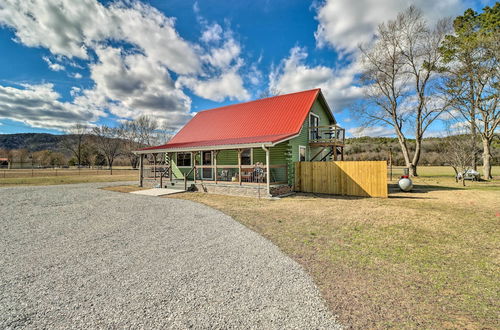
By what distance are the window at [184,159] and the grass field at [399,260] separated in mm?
11873

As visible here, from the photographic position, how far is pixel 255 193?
40.5 ft

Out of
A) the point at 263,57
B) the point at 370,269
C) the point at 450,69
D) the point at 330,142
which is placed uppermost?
the point at 263,57

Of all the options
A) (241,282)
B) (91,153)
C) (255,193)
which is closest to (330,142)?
(255,193)

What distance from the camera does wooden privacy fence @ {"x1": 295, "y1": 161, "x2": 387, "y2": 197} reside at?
1205cm

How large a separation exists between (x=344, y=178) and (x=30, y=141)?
171575 mm

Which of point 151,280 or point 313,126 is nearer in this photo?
point 151,280

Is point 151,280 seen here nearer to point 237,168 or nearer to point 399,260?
point 399,260

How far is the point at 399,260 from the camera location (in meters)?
4.19

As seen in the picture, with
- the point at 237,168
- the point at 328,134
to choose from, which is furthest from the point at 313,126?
the point at 237,168

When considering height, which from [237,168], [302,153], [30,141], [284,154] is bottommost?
[237,168]

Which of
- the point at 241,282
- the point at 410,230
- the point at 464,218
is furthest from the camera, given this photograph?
the point at 464,218

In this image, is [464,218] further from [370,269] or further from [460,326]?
[460,326]

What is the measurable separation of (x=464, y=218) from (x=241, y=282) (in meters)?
7.94

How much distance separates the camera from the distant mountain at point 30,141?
119 m
